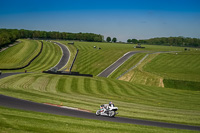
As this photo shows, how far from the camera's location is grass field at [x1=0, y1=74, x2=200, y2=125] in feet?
99.7

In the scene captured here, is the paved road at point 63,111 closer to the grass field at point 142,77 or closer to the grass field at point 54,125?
the grass field at point 54,125

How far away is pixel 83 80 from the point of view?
56.3m

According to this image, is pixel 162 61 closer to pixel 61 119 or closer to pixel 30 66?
pixel 30 66

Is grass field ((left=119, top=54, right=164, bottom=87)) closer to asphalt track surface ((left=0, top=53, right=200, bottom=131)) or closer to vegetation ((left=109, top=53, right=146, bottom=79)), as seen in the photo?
vegetation ((left=109, top=53, right=146, bottom=79))

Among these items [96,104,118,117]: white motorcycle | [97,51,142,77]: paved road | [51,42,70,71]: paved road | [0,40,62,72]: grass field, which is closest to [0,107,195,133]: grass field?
[96,104,118,117]: white motorcycle

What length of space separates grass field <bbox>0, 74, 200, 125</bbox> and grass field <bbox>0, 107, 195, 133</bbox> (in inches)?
215

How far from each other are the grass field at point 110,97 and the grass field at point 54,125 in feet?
17.9

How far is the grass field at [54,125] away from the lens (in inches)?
747

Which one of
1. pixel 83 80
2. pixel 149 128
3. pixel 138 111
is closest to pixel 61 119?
pixel 149 128

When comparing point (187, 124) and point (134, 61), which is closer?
point (187, 124)

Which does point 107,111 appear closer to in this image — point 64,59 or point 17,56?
point 64,59

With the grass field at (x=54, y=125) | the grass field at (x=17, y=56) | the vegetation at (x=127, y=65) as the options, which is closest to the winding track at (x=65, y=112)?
the grass field at (x=54, y=125)

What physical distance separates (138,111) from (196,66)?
63.3 metres

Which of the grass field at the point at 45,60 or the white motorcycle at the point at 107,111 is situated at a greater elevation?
the grass field at the point at 45,60
